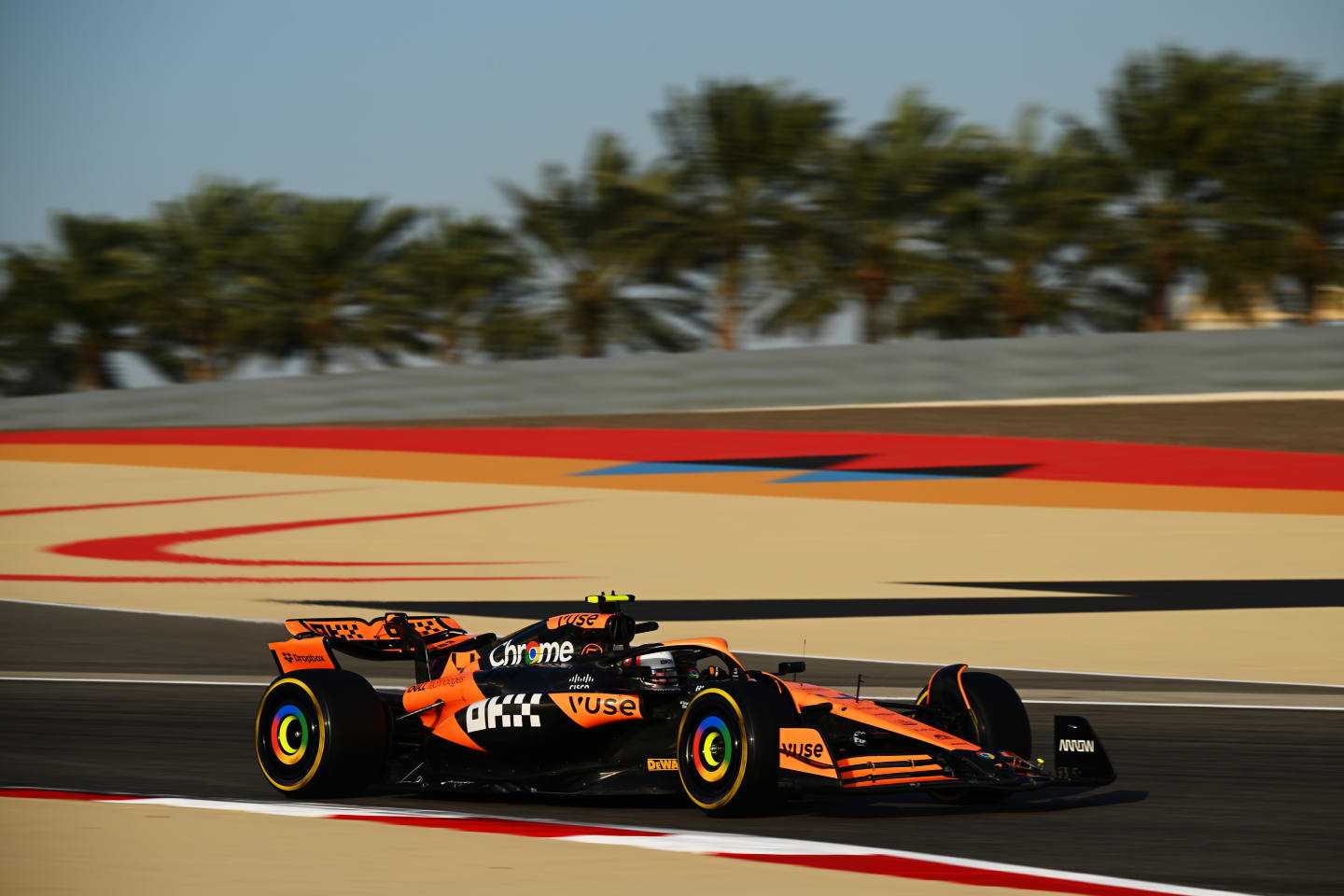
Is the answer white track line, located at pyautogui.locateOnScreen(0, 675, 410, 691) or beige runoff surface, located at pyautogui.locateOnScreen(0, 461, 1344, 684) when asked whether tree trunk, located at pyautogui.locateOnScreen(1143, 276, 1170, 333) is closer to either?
beige runoff surface, located at pyautogui.locateOnScreen(0, 461, 1344, 684)

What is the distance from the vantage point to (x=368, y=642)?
9242mm

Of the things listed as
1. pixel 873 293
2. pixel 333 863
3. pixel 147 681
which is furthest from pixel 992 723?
pixel 873 293

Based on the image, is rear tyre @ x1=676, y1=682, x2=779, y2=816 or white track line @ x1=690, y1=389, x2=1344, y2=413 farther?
white track line @ x1=690, y1=389, x2=1344, y2=413

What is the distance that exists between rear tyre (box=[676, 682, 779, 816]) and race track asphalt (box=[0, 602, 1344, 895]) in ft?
0.39

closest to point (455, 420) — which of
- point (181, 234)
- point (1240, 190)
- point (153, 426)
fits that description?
point (153, 426)

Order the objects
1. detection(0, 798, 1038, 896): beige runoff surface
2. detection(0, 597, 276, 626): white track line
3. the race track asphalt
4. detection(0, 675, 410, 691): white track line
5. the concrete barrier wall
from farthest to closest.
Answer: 1. the concrete barrier wall
2. detection(0, 597, 276, 626): white track line
3. detection(0, 675, 410, 691): white track line
4. the race track asphalt
5. detection(0, 798, 1038, 896): beige runoff surface

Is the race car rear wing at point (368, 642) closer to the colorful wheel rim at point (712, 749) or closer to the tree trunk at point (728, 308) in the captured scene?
the colorful wheel rim at point (712, 749)

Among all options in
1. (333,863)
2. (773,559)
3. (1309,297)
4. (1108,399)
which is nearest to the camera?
(333,863)

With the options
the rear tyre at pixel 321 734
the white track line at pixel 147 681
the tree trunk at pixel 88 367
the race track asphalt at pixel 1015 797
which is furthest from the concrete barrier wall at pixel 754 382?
the rear tyre at pixel 321 734

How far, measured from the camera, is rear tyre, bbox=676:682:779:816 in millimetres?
7438

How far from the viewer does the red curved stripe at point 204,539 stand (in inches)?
817

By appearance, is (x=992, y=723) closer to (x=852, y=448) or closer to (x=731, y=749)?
(x=731, y=749)

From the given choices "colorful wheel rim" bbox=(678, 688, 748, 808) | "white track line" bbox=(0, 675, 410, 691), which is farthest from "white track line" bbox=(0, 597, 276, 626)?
"colorful wheel rim" bbox=(678, 688, 748, 808)

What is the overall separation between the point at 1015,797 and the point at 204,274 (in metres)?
44.4
